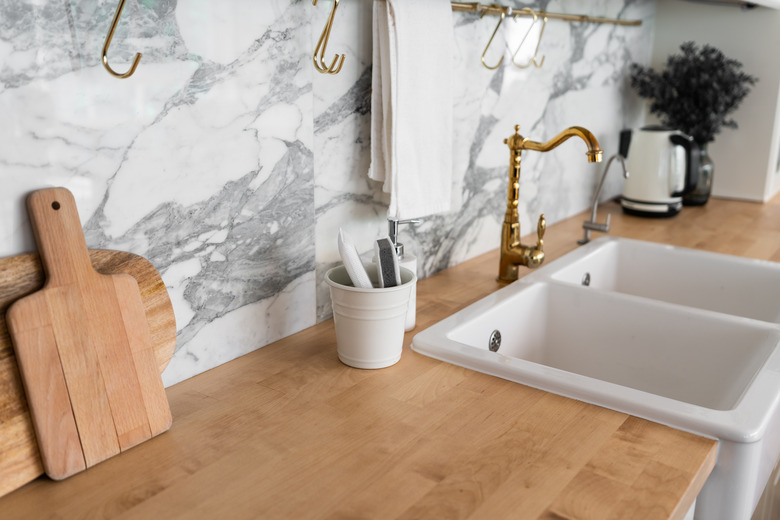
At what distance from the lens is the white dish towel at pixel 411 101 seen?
117 cm

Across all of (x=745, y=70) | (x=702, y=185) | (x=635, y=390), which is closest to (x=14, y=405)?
(x=635, y=390)

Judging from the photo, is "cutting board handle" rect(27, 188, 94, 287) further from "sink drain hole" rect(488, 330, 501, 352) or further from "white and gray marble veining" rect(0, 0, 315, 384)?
"sink drain hole" rect(488, 330, 501, 352)

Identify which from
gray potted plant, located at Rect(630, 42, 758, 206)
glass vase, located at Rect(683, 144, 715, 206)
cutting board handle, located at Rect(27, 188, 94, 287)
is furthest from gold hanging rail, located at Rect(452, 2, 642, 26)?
cutting board handle, located at Rect(27, 188, 94, 287)

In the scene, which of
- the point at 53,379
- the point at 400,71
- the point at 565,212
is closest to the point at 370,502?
the point at 53,379

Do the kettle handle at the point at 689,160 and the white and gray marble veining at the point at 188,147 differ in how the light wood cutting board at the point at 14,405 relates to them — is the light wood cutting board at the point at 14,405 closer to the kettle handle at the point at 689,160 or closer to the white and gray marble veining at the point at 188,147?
the white and gray marble veining at the point at 188,147

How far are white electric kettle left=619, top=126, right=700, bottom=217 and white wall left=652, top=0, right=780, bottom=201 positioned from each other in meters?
0.30

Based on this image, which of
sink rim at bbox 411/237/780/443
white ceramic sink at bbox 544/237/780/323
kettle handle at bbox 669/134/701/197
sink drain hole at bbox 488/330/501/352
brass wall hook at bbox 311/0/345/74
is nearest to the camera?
sink rim at bbox 411/237/780/443

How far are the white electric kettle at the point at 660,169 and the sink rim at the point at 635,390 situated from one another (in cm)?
86

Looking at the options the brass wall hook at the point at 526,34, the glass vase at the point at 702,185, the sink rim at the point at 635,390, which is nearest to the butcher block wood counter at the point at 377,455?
the sink rim at the point at 635,390

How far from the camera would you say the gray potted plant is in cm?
215

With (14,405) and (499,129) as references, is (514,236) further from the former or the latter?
(14,405)

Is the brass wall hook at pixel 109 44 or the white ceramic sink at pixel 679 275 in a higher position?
the brass wall hook at pixel 109 44

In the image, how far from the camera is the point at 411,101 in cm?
121

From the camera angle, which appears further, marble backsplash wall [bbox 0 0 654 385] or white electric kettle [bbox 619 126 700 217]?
white electric kettle [bbox 619 126 700 217]
